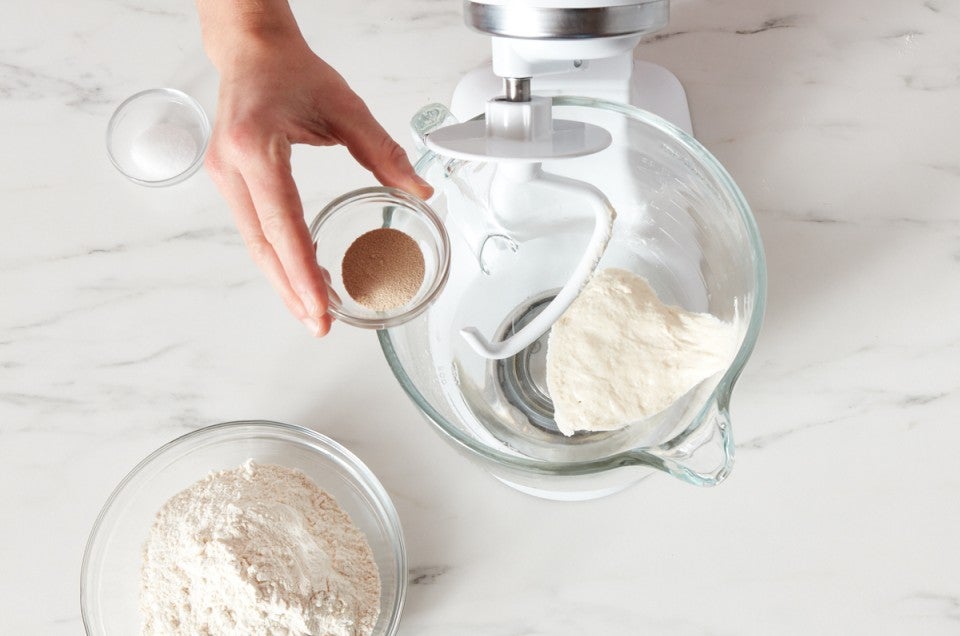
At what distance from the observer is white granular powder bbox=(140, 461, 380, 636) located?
80 centimetres

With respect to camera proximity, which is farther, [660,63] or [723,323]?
[660,63]

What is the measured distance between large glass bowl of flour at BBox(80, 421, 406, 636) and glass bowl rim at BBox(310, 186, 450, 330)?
23cm

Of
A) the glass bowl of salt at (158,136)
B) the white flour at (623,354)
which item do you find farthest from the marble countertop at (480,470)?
the white flour at (623,354)

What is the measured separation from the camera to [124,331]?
0.93 meters

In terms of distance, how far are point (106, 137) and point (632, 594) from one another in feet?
2.52

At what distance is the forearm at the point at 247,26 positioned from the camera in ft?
2.52

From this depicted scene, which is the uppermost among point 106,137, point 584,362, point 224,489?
point 106,137

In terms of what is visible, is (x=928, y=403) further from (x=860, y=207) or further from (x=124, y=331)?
(x=124, y=331)

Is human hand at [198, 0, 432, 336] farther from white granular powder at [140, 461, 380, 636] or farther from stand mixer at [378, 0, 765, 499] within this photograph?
white granular powder at [140, 461, 380, 636]

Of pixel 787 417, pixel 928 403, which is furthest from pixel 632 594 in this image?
pixel 928 403

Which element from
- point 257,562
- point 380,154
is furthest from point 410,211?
point 257,562

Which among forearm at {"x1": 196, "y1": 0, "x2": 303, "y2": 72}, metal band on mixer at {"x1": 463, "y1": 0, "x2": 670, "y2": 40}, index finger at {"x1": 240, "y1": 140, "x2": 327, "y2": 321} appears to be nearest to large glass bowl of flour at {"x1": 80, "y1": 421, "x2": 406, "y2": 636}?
index finger at {"x1": 240, "y1": 140, "x2": 327, "y2": 321}

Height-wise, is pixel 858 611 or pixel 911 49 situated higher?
pixel 911 49

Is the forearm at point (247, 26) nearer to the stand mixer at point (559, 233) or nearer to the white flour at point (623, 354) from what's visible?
the stand mixer at point (559, 233)
